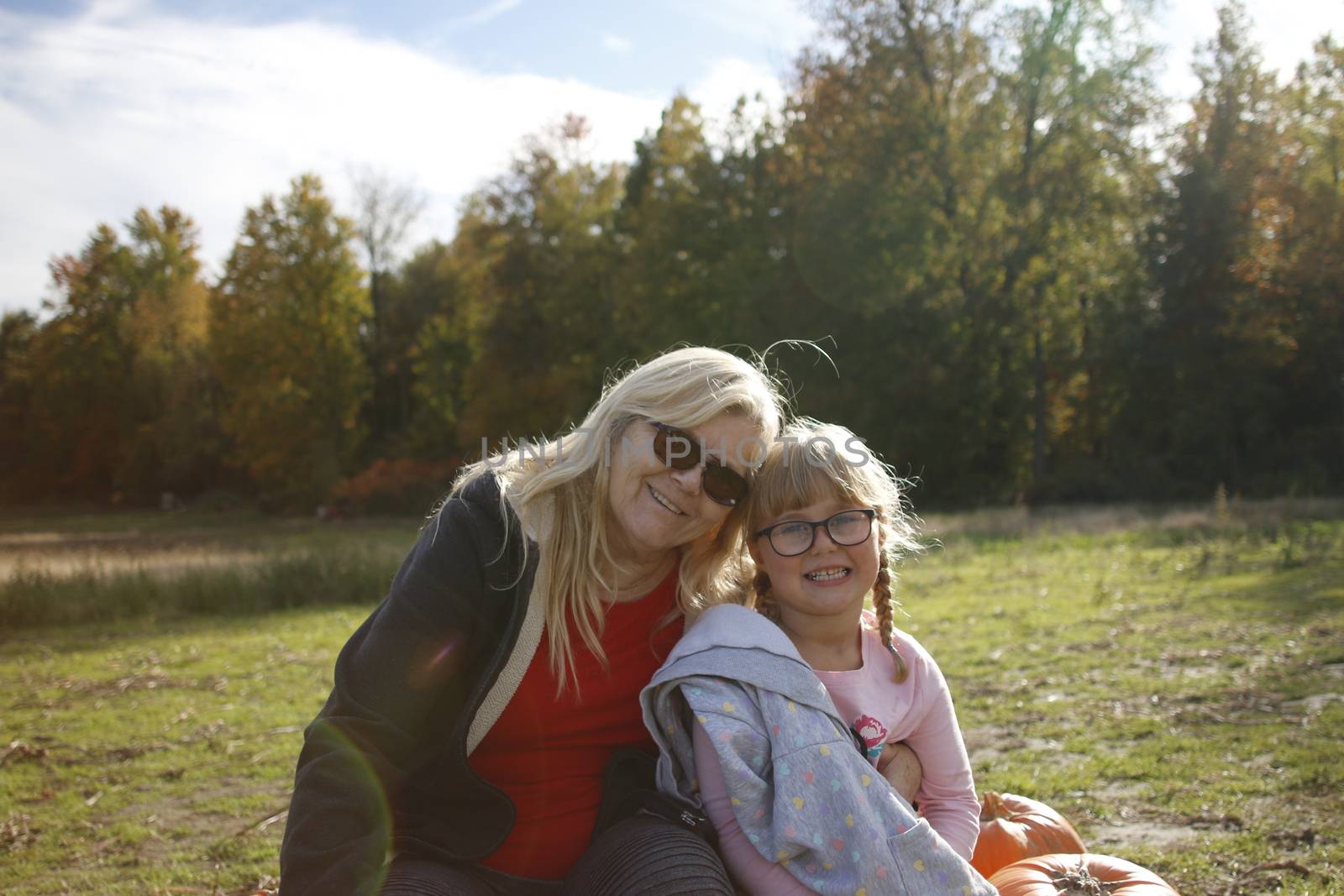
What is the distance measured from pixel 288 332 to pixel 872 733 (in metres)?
41.8

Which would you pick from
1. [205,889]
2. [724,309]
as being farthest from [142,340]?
[205,889]

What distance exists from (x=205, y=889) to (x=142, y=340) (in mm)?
50711

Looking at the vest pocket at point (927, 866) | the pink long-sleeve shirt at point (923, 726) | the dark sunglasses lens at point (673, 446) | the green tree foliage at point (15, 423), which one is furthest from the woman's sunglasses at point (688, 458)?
the green tree foliage at point (15, 423)

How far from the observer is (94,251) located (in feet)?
172

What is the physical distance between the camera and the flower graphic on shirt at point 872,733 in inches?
110

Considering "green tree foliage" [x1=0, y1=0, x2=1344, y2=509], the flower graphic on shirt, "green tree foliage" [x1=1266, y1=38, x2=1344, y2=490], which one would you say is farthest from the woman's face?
"green tree foliage" [x1=1266, y1=38, x2=1344, y2=490]

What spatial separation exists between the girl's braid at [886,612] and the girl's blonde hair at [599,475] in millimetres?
492

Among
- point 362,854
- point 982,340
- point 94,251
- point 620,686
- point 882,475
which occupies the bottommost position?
point 362,854

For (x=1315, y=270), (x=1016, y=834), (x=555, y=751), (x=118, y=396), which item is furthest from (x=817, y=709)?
(x=118, y=396)

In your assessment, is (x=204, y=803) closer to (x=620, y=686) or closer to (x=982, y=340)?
(x=620, y=686)

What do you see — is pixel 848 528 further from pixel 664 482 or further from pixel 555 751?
pixel 555 751

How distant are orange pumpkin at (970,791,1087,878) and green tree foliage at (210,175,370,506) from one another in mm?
39109

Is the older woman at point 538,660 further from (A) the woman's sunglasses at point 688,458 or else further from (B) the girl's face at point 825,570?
(B) the girl's face at point 825,570

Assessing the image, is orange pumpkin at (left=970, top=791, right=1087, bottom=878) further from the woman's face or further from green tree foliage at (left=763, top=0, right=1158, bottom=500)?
green tree foliage at (left=763, top=0, right=1158, bottom=500)
